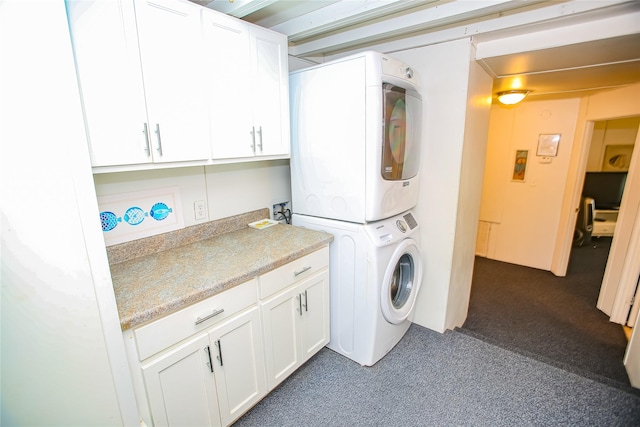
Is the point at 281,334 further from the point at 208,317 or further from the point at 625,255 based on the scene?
the point at 625,255

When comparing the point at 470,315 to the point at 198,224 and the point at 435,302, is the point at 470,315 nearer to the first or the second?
the point at 435,302

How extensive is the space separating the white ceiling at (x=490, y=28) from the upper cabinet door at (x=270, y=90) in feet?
0.52

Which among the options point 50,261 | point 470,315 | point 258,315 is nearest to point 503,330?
point 470,315

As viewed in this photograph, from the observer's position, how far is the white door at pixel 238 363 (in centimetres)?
141

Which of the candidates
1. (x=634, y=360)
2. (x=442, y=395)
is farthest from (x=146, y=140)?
(x=634, y=360)

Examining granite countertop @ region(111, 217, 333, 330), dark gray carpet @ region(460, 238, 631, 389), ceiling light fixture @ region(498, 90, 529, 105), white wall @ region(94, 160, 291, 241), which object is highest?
ceiling light fixture @ region(498, 90, 529, 105)

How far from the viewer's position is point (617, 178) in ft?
15.3

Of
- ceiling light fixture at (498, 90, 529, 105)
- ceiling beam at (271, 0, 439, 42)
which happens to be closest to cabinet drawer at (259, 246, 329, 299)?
ceiling beam at (271, 0, 439, 42)

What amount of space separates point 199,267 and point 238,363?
53 centimetres

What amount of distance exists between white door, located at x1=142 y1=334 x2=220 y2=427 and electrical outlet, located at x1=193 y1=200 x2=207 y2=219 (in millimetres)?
831

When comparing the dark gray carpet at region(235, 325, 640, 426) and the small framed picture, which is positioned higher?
the small framed picture

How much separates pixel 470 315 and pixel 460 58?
2308mm

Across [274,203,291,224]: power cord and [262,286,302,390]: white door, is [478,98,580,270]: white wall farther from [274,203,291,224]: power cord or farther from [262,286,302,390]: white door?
[262,286,302,390]: white door

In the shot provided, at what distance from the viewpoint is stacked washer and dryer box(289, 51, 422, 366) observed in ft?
5.65
